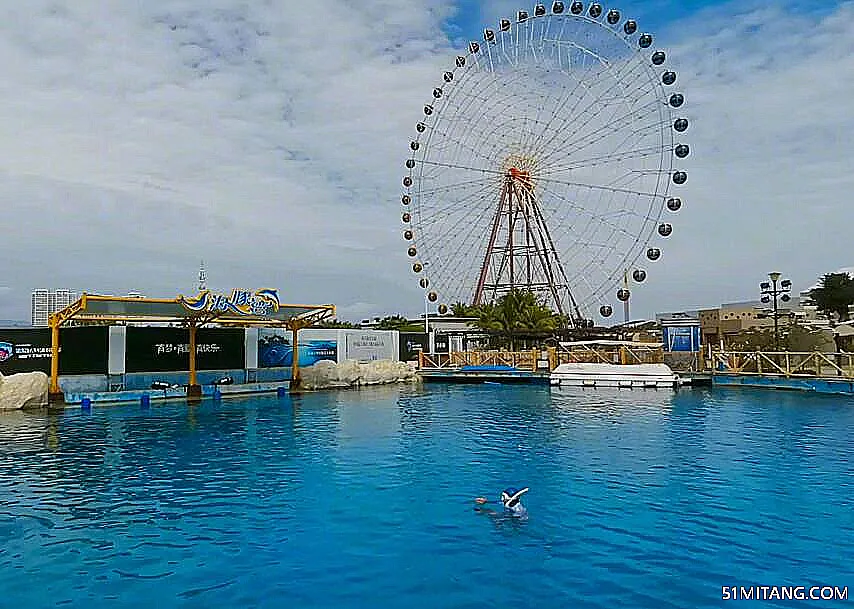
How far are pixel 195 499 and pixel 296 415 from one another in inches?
486

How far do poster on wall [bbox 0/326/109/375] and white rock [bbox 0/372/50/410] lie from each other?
2.58 meters

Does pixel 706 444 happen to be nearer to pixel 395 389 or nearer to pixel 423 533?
pixel 423 533

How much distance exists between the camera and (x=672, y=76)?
3080 cm

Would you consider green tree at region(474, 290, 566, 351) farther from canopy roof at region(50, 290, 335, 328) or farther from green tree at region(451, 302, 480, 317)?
canopy roof at region(50, 290, 335, 328)

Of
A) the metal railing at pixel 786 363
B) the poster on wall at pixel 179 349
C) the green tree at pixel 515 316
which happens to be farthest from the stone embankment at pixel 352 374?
the metal railing at pixel 786 363

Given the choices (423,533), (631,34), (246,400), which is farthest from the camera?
(631,34)

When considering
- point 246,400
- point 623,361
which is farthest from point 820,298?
point 246,400

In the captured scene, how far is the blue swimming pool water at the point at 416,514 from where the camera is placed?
8234 millimetres

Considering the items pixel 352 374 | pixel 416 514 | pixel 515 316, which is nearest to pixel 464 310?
pixel 515 316

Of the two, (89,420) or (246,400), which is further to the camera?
(246,400)

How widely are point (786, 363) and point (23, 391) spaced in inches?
1177

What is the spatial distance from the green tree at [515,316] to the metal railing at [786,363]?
15.4 metres

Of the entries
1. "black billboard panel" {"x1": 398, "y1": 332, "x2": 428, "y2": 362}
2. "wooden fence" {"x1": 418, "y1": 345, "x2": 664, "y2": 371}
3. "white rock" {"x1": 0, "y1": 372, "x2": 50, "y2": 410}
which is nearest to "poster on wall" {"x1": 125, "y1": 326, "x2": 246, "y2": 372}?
"white rock" {"x1": 0, "y1": 372, "x2": 50, "y2": 410}

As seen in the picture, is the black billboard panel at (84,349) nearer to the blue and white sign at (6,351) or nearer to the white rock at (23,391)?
the blue and white sign at (6,351)
